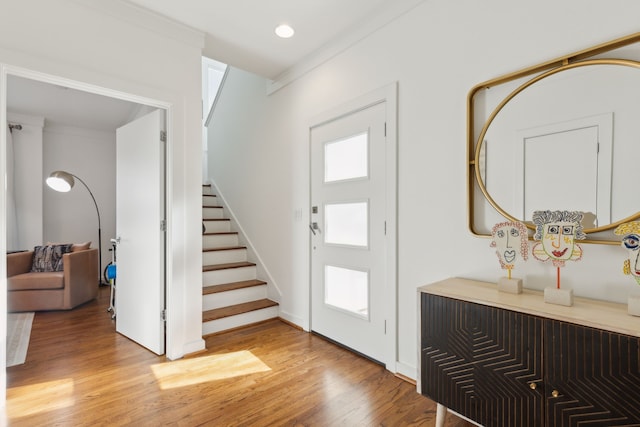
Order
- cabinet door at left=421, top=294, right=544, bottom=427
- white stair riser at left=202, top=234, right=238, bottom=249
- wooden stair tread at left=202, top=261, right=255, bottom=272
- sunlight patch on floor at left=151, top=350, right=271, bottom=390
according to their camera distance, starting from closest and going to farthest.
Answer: cabinet door at left=421, top=294, right=544, bottom=427 → sunlight patch on floor at left=151, top=350, right=271, bottom=390 → wooden stair tread at left=202, top=261, right=255, bottom=272 → white stair riser at left=202, top=234, right=238, bottom=249

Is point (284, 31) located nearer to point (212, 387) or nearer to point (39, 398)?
point (212, 387)

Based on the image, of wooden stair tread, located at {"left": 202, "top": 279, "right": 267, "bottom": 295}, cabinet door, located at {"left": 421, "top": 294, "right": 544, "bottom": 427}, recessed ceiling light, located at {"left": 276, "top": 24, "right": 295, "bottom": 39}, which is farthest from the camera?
wooden stair tread, located at {"left": 202, "top": 279, "right": 267, "bottom": 295}

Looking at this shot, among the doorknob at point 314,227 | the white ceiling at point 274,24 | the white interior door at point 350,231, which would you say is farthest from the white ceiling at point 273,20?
the doorknob at point 314,227

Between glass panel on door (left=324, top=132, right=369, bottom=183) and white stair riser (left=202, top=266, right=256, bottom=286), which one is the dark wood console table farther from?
white stair riser (left=202, top=266, right=256, bottom=286)

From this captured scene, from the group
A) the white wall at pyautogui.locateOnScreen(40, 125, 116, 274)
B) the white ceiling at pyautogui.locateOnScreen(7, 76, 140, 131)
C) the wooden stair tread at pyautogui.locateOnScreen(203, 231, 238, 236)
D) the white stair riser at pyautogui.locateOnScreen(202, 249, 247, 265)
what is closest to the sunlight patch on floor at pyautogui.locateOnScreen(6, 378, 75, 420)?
the white stair riser at pyautogui.locateOnScreen(202, 249, 247, 265)

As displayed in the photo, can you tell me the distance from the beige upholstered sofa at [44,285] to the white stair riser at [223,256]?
1.62m

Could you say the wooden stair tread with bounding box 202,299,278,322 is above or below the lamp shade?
below

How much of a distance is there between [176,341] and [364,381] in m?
1.47

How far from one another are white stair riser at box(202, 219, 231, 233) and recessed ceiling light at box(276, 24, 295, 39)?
94.9 inches

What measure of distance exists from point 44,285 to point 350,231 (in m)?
3.60

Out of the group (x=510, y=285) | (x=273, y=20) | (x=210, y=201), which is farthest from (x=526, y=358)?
(x=210, y=201)

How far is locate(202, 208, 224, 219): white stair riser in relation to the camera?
436 centimetres

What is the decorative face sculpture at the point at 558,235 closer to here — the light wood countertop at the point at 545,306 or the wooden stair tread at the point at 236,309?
the light wood countertop at the point at 545,306

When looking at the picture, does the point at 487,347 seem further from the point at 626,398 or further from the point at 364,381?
the point at 364,381
